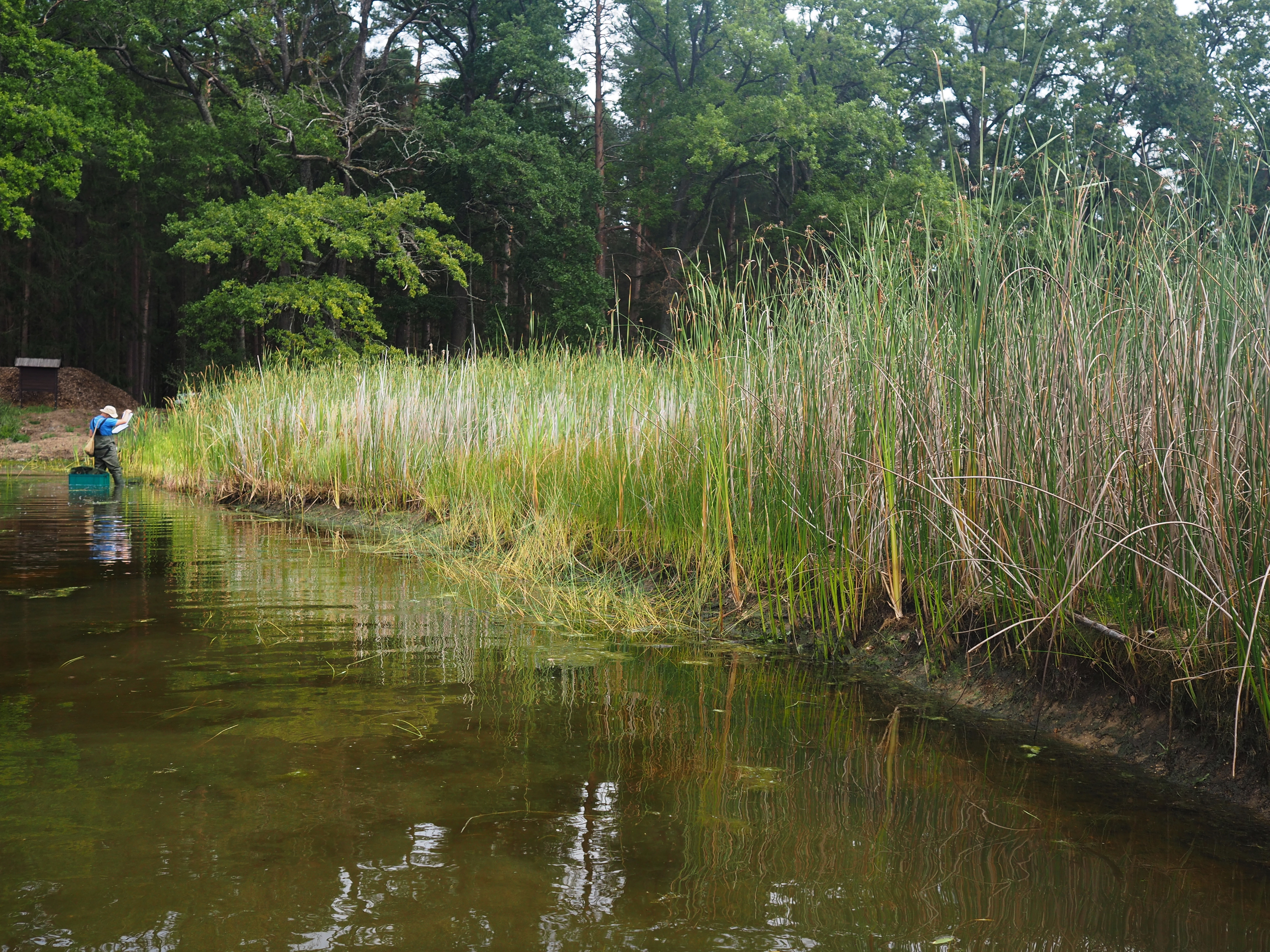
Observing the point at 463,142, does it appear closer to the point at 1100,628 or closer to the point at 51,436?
the point at 51,436

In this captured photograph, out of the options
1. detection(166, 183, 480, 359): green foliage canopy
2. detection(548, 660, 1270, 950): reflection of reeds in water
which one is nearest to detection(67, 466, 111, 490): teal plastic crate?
detection(166, 183, 480, 359): green foliage canopy

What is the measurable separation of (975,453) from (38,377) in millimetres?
24582

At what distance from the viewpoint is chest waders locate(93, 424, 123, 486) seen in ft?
40.1

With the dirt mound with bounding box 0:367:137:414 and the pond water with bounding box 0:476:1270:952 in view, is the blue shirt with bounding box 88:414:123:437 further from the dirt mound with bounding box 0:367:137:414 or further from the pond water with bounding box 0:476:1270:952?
the dirt mound with bounding box 0:367:137:414

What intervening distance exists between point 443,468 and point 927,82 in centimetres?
3202

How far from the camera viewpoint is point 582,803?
2344 mm

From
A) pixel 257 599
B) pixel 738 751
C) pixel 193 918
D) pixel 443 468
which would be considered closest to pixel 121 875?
pixel 193 918

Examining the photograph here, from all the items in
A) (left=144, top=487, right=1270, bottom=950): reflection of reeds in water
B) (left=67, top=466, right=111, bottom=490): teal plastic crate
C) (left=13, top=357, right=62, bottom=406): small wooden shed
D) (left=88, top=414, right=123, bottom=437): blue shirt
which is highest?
(left=13, top=357, right=62, bottom=406): small wooden shed

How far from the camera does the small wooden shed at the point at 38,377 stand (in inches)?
871

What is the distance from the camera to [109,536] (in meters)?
7.23

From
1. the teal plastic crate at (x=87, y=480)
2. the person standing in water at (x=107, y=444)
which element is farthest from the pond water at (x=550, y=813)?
the person standing in water at (x=107, y=444)

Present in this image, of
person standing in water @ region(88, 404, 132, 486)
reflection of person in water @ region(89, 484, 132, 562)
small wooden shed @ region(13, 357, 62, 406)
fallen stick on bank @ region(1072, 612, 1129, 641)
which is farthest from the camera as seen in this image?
small wooden shed @ region(13, 357, 62, 406)

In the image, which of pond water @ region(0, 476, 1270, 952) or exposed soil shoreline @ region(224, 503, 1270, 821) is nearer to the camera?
pond water @ region(0, 476, 1270, 952)

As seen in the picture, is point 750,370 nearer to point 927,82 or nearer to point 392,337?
point 392,337
